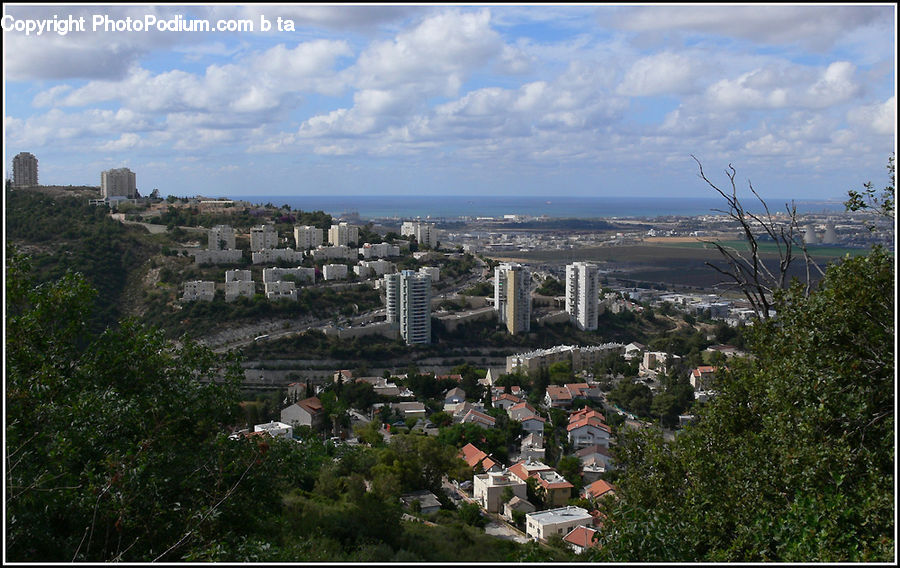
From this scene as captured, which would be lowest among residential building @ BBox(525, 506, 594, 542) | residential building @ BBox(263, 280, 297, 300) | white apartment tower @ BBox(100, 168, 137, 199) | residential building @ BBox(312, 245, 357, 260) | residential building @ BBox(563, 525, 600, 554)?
residential building @ BBox(525, 506, 594, 542)

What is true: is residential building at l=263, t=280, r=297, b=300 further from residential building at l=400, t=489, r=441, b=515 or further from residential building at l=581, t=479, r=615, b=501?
residential building at l=400, t=489, r=441, b=515

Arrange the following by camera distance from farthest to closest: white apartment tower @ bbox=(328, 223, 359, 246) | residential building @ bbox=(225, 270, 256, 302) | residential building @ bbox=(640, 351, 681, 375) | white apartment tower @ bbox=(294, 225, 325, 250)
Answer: white apartment tower @ bbox=(328, 223, 359, 246), white apartment tower @ bbox=(294, 225, 325, 250), residential building @ bbox=(225, 270, 256, 302), residential building @ bbox=(640, 351, 681, 375)

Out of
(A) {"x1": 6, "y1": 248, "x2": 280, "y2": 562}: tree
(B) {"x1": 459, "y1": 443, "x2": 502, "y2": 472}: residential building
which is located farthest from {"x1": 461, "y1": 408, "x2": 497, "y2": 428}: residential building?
(A) {"x1": 6, "y1": 248, "x2": 280, "y2": 562}: tree

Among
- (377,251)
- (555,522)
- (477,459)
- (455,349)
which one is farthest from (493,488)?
(377,251)

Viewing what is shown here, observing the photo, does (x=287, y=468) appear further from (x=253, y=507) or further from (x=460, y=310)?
(x=460, y=310)

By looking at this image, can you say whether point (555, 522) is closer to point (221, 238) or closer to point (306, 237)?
point (221, 238)

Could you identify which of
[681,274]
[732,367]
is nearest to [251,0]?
[732,367]
